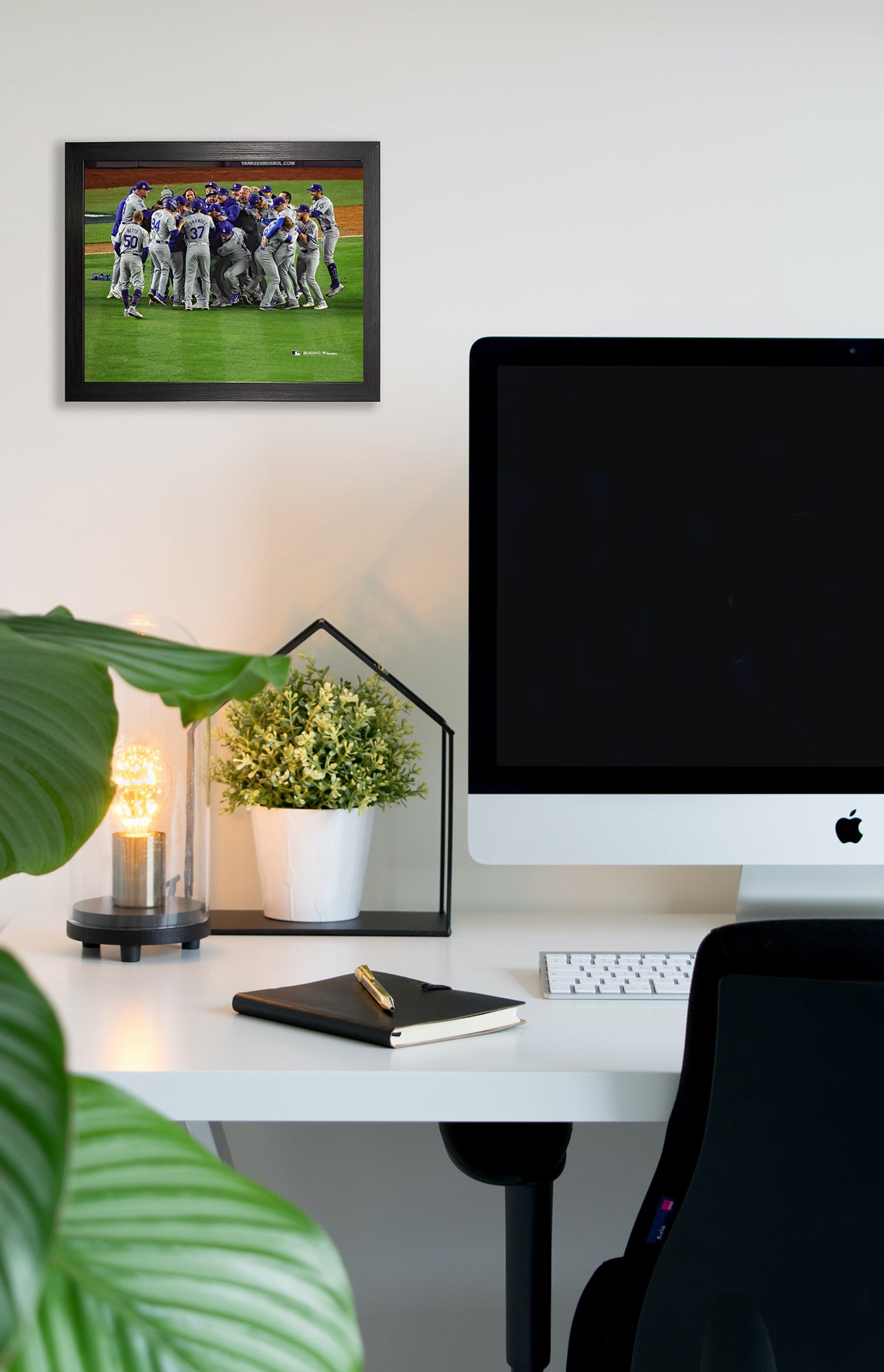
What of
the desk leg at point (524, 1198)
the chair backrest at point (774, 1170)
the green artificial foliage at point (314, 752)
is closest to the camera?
the chair backrest at point (774, 1170)

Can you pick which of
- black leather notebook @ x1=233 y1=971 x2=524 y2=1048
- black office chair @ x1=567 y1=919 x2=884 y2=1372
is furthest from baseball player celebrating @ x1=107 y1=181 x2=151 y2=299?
black office chair @ x1=567 y1=919 x2=884 y2=1372

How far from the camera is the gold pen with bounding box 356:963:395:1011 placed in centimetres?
95

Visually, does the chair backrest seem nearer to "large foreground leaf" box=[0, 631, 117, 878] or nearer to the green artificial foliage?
"large foreground leaf" box=[0, 631, 117, 878]

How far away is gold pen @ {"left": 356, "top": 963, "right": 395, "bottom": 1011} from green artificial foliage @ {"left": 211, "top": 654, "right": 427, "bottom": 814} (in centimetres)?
29

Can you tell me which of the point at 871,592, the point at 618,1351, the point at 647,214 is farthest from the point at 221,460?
the point at 618,1351

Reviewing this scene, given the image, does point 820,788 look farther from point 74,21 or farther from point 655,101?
point 74,21

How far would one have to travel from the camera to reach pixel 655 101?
4.90ft

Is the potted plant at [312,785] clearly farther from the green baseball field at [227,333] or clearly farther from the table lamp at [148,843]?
the green baseball field at [227,333]

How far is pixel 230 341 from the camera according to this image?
1509 millimetres

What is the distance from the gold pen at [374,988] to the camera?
37.4 inches

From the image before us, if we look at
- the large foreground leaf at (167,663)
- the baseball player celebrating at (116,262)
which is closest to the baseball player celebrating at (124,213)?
the baseball player celebrating at (116,262)

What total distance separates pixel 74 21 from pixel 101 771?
4.76ft

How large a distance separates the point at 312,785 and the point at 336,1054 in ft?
1.50

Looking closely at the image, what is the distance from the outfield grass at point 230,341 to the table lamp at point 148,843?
38 centimetres
